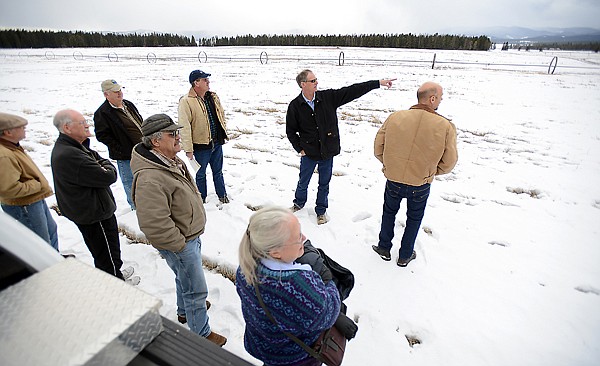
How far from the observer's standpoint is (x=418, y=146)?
303 cm

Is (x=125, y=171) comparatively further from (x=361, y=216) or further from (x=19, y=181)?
(x=361, y=216)

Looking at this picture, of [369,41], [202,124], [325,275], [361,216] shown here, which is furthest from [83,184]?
[369,41]

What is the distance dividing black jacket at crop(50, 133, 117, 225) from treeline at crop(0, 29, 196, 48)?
66852 mm

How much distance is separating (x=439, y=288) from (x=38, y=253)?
341 cm

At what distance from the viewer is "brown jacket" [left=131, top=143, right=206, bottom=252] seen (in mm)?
2082

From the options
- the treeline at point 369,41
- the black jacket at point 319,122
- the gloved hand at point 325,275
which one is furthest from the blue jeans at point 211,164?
the treeline at point 369,41

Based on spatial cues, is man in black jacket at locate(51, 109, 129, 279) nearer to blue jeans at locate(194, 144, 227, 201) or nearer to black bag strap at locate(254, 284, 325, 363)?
blue jeans at locate(194, 144, 227, 201)

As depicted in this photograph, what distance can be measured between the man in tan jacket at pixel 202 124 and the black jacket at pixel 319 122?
1.11 metres

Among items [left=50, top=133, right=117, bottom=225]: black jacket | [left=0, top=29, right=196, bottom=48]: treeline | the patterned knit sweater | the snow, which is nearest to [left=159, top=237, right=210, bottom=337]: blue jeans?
the snow

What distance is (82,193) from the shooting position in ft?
8.48

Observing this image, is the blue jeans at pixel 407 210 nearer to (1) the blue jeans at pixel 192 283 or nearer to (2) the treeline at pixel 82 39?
(1) the blue jeans at pixel 192 283

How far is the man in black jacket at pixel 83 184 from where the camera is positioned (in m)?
2.43

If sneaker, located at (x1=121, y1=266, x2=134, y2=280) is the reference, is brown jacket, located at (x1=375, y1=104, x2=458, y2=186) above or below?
above

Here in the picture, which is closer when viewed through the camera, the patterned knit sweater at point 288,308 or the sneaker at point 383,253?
the patterned knit sweater at point 288,308
